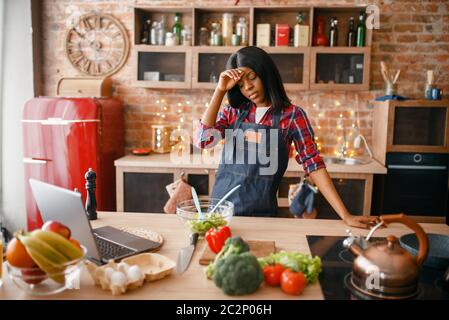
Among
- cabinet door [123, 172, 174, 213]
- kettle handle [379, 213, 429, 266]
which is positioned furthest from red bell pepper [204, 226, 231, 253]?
cabinet door [123, 172, 174, 213]

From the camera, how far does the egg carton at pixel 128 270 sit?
124 centimetres

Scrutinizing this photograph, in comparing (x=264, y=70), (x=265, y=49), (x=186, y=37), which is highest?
(x=186, y=37)

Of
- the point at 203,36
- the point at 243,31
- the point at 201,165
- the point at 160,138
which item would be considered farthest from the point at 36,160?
the point at 243,31

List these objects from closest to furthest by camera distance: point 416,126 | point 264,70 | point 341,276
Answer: point 341,276, point 264,70, point 416,126

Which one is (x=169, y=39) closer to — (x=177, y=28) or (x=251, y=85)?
(x=177, y=28)

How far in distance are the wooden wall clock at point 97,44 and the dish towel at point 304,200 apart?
2.16m

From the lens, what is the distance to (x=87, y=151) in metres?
3.67

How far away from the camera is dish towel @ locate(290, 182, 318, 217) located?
3217 millimetres

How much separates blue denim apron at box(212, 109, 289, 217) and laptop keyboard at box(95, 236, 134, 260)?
804 millimetres

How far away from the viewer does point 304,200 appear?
324 cm

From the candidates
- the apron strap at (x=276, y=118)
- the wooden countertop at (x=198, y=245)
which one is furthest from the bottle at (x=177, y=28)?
the wooden countertop at (x=198, y=245)

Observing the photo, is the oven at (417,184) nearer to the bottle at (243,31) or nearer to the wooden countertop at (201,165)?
the wooden countertop at (201,165)

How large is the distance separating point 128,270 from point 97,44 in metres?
3.42

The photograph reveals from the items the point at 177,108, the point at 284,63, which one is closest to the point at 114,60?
the point at 177,108
